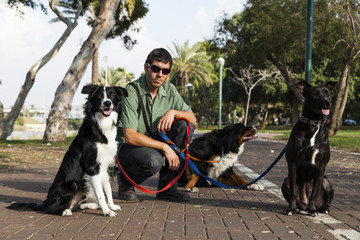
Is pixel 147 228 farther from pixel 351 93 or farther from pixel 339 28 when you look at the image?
pixel 351 93

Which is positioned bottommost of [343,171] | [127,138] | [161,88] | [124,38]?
[343,171]

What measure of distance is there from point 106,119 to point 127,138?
2.63ft

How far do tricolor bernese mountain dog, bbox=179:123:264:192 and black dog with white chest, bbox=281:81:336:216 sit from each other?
230cm

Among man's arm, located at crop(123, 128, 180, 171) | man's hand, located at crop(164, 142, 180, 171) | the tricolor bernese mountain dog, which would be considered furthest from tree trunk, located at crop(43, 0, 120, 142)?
man's hand, located at crop(164, 142, 180, 171)

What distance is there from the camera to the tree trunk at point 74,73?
55.5 feet

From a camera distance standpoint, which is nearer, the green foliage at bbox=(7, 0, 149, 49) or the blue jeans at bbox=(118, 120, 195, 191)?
the blue jeans at bbox=(118, 120, 195, 191)

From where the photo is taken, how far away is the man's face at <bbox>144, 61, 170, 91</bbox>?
18.2 ft

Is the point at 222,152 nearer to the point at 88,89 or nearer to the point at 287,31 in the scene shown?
the point at 88,89

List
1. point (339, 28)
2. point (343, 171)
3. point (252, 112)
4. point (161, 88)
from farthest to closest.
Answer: point (252, 112), point (339, 28), point (343, 171), point (161, 88)

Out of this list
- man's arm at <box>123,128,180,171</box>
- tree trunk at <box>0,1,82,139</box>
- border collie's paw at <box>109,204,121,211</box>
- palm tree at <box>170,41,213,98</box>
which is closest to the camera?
border collie's paw at <box>109,204,121,211</box>

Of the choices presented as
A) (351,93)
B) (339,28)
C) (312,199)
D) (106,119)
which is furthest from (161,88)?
(351,93)

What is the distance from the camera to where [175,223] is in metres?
4.47

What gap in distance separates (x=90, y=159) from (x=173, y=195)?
1.65 m

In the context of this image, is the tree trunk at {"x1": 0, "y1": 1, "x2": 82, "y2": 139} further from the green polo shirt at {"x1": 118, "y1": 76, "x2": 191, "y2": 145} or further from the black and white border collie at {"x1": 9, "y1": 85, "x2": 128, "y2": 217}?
the black and white border collie at {"x1": 9, "y1": 85, "x2": 128, "y2": 217}
